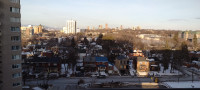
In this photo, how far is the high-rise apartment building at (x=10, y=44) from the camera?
125 inches

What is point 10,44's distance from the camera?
330cm

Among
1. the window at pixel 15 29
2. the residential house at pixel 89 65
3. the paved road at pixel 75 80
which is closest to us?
the window at pixel 15 29

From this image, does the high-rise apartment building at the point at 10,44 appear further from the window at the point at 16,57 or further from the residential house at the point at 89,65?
the residential house at the point at 89,65

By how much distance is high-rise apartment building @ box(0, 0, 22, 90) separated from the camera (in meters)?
3.18

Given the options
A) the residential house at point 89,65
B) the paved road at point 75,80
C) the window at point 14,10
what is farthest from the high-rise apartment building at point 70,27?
the window at point 14,10

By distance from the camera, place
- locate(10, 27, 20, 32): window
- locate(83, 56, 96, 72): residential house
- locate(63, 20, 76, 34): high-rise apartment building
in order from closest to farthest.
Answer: locate(10, 27, 20, 32): window → locate(83, 56, 96, 72): residential house → locate(63, 20, 76, 34): high-rise apartment building

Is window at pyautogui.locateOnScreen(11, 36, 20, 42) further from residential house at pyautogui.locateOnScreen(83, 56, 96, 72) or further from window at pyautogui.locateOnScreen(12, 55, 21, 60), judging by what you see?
residential house at pyautogui.locateOnScreen(83, 56, 96, 72)

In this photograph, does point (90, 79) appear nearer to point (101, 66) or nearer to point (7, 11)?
point (101, 66)

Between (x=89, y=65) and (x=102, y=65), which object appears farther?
(x=102, y=65)

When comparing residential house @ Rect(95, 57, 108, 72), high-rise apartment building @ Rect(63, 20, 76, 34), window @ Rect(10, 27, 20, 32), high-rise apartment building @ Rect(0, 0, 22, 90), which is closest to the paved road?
residential house @ Rect(95, 57, 108, 72)

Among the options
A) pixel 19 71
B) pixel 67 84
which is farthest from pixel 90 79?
pixel 19 71

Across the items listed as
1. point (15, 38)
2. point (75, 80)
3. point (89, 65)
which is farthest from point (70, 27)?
point (15, 38)

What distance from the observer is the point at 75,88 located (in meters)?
5.43

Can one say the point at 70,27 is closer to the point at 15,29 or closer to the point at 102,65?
the point at 102,65
